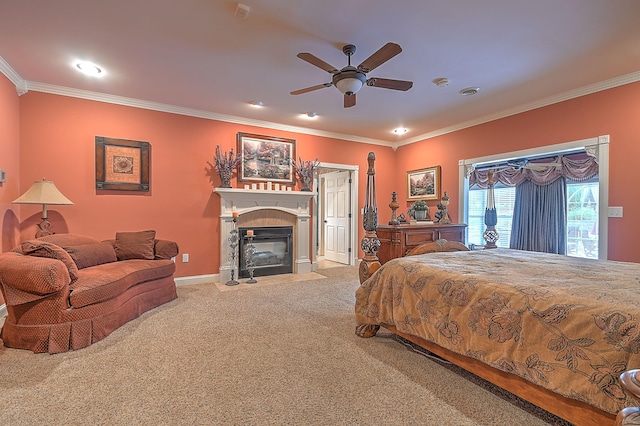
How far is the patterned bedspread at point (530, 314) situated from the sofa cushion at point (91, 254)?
9.61 feet

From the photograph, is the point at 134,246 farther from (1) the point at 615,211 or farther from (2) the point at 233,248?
(1) the point at 615,211

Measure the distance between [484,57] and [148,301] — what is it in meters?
4.43

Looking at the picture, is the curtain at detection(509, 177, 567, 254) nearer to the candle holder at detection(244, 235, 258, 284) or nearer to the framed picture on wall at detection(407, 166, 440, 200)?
the framed picture on wall at detection(407, 166, 440, 200)

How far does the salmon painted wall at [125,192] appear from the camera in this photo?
3664 millimetres

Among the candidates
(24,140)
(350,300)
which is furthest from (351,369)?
(24,140)

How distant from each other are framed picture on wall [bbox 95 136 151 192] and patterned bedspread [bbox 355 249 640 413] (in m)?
3.65

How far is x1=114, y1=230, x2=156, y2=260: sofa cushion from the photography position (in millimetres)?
3557

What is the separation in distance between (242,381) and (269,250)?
3.36 meters

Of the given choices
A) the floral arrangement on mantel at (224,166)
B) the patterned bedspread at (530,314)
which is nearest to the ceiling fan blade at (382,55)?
the patterned bedspread at (530,314)

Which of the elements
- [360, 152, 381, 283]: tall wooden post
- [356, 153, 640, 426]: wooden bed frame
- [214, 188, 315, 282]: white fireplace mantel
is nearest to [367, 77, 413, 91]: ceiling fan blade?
[360, 152, 381, 283]: tall wooden post

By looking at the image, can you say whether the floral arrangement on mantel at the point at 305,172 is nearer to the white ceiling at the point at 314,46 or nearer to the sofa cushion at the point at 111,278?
the white ceiling at the point at 314,46

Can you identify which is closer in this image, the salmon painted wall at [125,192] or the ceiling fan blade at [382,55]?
the ceiling fan blade at [382,55]

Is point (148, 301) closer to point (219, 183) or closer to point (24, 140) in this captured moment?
point (219, 183)

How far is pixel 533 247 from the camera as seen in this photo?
4809mm
